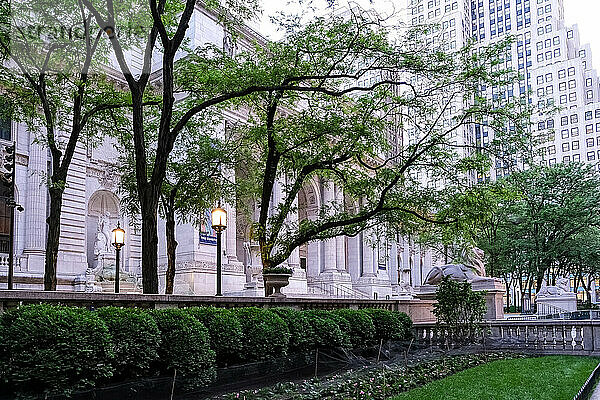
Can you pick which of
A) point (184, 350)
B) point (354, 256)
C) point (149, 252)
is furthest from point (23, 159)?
point (354, 256)

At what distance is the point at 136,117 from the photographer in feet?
48.9

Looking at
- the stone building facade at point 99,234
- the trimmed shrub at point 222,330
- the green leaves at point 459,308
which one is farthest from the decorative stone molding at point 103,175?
the trimmed shrub at point 222,330

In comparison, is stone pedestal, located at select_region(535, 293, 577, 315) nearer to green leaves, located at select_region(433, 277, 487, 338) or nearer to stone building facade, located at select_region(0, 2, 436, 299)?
stone building facade, located at select_region(0, 2, 436, 299)

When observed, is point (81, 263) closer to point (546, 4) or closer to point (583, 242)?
point (583, 242)

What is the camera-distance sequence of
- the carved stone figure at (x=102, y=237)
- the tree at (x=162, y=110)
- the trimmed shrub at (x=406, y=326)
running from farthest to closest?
the carved stone figure at (x=102, y=237), the trimmed shrub at (x=406, y=326), the tree at (x=162, y=110)

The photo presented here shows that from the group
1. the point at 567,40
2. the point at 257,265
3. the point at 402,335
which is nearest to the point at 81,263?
the point at 257,265

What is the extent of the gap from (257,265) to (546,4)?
109036 mm

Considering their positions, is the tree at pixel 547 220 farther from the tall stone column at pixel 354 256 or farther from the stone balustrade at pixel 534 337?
the stone balustrade at pixel 534 337

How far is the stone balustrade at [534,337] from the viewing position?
19.6 metres

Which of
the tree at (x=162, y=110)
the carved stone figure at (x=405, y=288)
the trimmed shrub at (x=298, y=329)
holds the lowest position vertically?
the carved stone figure at (x=405, y=288)

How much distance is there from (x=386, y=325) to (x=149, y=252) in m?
8.49

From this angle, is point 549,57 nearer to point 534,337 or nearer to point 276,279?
point 534,337

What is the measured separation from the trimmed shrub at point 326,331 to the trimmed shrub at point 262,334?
1796 mm

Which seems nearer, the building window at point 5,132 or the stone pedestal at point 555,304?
the building window at point 5,132
